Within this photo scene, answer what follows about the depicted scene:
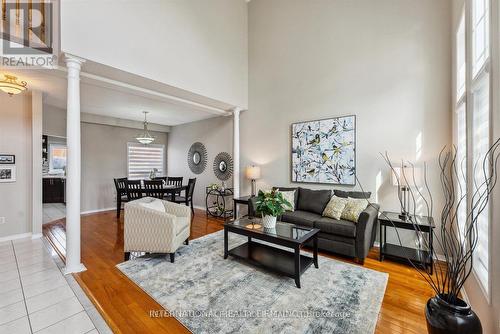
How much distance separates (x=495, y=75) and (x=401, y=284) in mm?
2184

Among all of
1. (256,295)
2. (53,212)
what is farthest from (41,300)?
(53,212)

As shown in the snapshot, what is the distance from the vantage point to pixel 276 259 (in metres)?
2.76

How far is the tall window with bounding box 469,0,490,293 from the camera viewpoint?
1.63 m

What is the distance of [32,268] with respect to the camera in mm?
2834

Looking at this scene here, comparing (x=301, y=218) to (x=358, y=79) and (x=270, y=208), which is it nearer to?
(x=270, y=208)

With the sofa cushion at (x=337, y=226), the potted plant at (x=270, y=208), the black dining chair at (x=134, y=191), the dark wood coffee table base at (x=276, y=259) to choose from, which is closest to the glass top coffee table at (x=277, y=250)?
the dark wood coffee table base at (x=276, y=259)

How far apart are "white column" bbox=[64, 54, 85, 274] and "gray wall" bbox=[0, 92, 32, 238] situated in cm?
213

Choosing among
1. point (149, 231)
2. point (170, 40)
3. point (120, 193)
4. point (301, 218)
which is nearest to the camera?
point (149, 231)

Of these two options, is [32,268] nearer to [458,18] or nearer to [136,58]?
[136,58]

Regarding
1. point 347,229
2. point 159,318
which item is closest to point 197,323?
point 159,318

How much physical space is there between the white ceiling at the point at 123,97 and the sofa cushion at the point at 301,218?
8.95 ft

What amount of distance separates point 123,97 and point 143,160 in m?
2.93

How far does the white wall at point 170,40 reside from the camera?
278cm

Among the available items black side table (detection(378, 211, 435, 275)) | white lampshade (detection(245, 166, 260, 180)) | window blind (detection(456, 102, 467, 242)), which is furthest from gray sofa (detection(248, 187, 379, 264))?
white lampshade (detection(245, 166, 260, 180))
